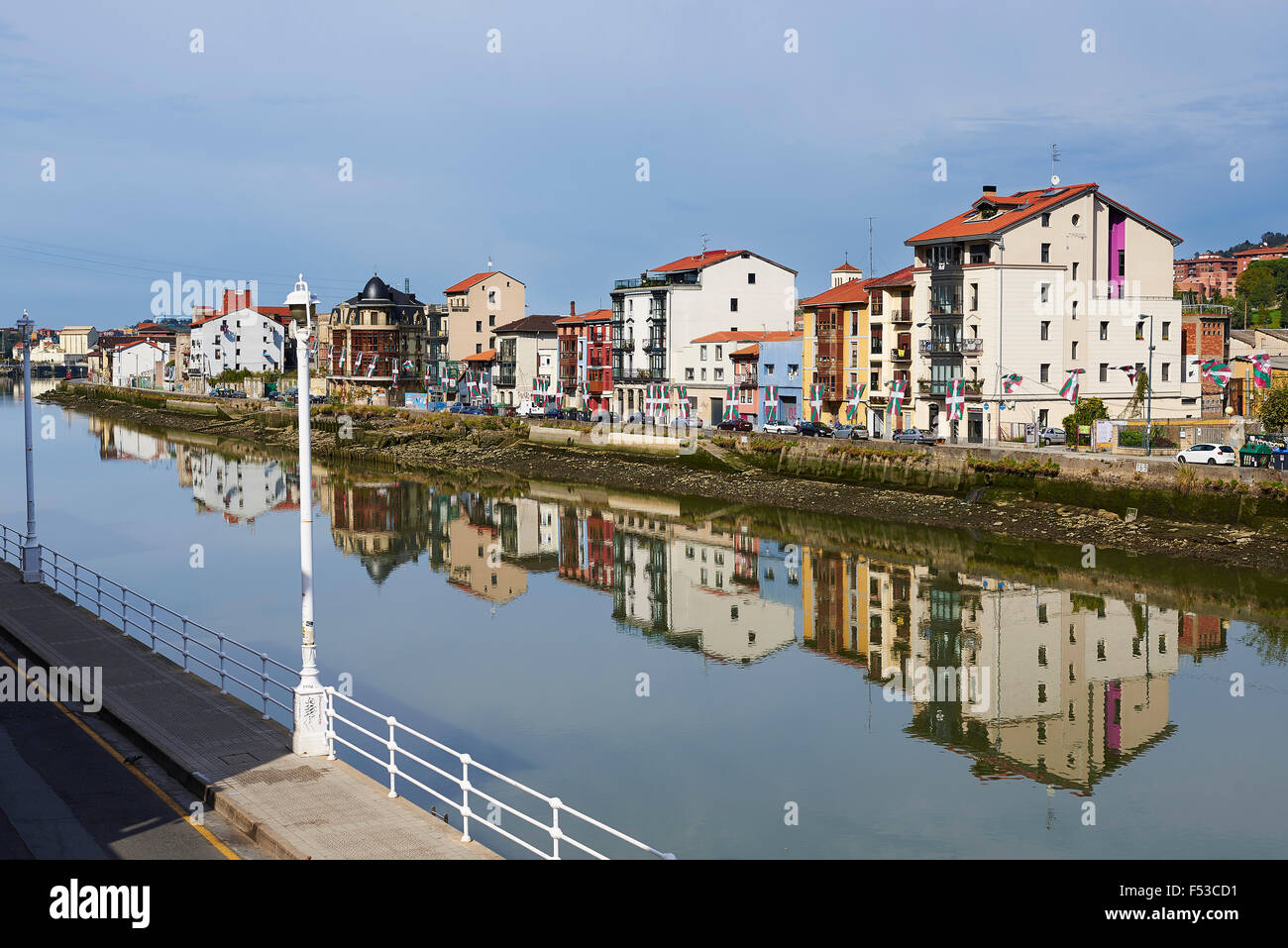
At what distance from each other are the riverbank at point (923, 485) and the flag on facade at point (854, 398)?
9.04 metres

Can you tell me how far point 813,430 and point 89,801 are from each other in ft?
199

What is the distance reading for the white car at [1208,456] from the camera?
50.9 metres

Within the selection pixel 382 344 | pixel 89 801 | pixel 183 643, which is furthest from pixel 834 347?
pixel 382 344

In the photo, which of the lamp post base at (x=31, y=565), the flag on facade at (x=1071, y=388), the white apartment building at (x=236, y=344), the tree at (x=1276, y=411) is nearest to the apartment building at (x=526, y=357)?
the white apartment building at (x=236, y=344)

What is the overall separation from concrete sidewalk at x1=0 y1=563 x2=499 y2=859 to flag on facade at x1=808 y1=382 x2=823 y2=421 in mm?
59291

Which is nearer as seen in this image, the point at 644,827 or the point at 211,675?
the point at 644,827

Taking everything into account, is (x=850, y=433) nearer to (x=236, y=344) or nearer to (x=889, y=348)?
(x=889, y=348)

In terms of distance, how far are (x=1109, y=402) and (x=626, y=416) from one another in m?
44.4

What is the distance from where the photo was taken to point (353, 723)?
1855 cm

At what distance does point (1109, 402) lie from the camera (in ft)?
235

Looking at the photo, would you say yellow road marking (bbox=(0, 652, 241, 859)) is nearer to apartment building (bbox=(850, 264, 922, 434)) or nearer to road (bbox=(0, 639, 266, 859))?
road (bbox=(0, 639, 266, 859))
